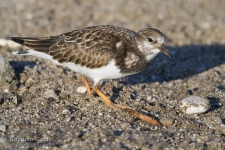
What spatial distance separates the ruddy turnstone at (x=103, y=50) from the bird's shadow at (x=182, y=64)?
1022mm

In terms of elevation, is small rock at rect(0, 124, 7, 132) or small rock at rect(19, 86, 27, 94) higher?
small rock at rect(19, 86, 27, 94)

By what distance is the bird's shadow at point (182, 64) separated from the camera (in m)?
6.87

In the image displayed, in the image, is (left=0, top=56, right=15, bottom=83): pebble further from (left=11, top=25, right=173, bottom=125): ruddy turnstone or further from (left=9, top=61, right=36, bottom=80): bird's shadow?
(left=11, top=25, right=173, bottom=125): ruddy turnstone

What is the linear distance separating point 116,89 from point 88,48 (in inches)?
35.6

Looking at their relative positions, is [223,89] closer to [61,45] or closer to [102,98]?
[102,98]

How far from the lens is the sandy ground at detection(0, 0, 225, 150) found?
4660 mm

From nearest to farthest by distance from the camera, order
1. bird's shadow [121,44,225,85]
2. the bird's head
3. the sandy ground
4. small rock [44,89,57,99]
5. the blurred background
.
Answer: the sandy ground, the bird's head, small rock [44,89,57,99], bird's shadow [121,44,225,85], the blurred background

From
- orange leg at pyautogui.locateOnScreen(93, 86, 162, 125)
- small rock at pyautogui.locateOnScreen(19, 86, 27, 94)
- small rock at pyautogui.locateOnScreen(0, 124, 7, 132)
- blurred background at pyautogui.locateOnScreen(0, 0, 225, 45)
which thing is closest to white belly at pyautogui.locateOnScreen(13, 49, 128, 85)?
orange leg at pyautogui.locateOnScreen(93, 86, 162, 125)

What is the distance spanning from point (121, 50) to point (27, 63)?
200cm

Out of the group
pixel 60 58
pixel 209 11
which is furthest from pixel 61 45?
pixel 209 11

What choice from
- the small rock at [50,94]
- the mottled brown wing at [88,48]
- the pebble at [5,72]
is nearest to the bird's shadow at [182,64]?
the mottled brown wing at [88,48]

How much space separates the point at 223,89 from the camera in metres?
6.33

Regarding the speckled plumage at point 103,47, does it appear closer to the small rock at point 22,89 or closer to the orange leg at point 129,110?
the orange leg at point 129,110

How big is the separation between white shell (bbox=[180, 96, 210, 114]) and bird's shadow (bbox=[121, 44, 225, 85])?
1.24 m
